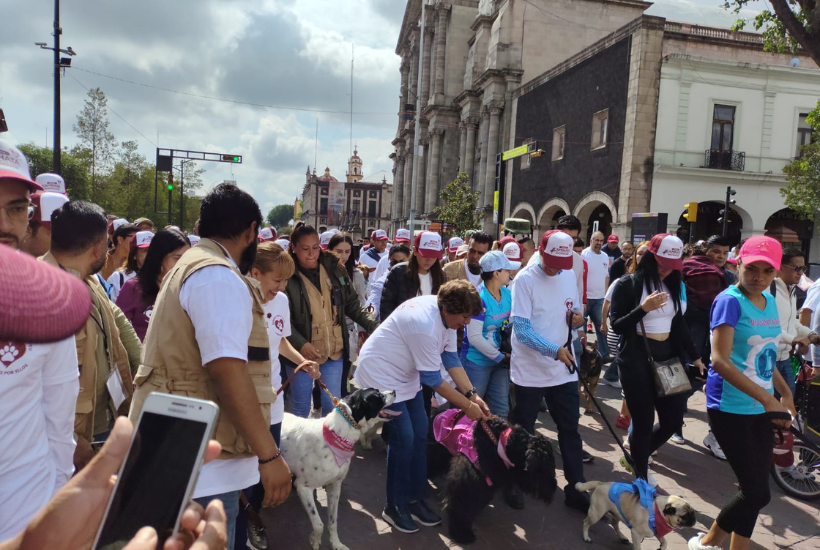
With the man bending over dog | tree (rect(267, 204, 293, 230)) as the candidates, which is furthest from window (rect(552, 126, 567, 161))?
tree (rect(267, 204, 293, 230))

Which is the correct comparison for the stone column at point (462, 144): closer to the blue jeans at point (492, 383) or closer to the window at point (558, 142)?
the window at point (558, 142)

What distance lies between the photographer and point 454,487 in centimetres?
413

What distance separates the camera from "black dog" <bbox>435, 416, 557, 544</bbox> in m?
3.91

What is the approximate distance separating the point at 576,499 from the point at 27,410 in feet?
13.7

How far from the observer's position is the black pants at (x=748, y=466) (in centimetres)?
364

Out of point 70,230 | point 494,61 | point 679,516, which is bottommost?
point 679,516

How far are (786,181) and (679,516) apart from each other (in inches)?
985

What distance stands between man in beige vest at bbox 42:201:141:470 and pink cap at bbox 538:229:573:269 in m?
3.27

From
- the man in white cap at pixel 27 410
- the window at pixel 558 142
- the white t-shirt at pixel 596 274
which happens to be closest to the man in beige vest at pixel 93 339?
the man in white cap at pixel 27 410

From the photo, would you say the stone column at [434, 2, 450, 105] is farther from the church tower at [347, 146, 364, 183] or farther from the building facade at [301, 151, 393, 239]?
the church tower at [347, 146, 364, 183]

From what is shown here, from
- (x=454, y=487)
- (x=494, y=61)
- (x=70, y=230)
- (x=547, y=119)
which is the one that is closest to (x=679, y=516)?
(x=454, y=487)

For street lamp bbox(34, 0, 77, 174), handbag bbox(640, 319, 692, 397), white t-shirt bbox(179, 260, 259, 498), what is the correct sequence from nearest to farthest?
1. white t-shirt bbox(179, 260, 259, 498)
2. handbag bbox(640, 319, 692, 397)
3. street lamp bbox(34, 0, 77, 174)

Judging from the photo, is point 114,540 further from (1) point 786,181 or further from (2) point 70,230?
(1) point 786,181

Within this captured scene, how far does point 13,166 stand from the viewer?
6.36ft
